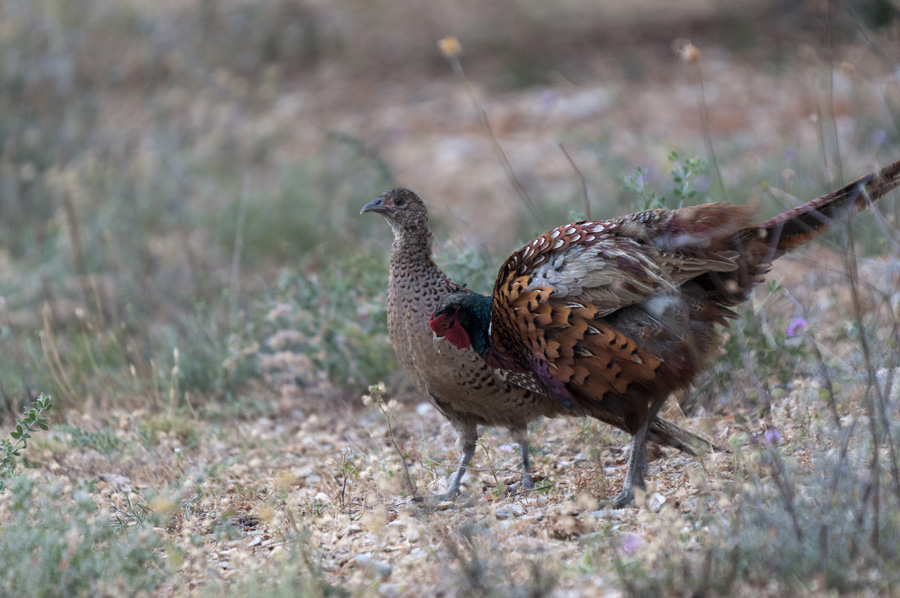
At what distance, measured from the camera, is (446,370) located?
3805mm

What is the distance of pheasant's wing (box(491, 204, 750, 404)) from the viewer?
3.44 meters

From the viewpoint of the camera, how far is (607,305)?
11.4 ft

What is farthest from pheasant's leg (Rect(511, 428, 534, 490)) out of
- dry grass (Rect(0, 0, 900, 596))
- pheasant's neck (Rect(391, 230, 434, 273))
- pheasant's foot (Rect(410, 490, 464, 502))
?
pheasant's neck (Rect(391, 230, 434, 273))

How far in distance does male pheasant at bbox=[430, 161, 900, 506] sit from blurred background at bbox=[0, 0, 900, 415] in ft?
1.26

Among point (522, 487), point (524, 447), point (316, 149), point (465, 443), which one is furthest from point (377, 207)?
point (316, 149)

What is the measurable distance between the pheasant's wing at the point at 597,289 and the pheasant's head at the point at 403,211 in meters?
0.59

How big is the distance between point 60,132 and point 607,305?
21.6 ft

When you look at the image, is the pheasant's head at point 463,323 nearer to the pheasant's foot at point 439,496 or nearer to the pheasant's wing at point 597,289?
the pheasant's wing at point 597,289

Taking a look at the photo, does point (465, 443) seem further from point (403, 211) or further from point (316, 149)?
point (316, 149)

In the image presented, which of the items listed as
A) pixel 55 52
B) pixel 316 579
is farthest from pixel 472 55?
pixel 316 579

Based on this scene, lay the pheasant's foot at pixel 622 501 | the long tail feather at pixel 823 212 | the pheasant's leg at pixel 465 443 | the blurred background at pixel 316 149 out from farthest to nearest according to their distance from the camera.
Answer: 1. the blurred background at pixel 316 149
2. the pheasant's leg at pixel 465 443
3. the pheasant's foot at pixel 622 501
4. the long tail feather at pixel 823 212

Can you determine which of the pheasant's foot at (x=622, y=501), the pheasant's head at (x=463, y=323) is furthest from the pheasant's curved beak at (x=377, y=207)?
→ the pheasant's foot at (x=622, y=501)

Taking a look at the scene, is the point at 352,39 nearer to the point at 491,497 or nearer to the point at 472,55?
Answer: the point at 472,55

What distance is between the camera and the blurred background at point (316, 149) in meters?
5.52
